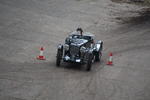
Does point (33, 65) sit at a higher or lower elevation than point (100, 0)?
lower

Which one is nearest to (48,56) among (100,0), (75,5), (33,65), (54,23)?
(33,65)

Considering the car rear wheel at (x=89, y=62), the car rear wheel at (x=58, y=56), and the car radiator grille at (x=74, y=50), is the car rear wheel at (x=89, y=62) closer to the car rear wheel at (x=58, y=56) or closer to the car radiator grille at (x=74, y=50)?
the car radiator grille at (x=74, y=50)

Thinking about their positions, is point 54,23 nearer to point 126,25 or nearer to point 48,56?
point 126,25

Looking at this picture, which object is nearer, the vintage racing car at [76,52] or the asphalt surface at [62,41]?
the asphalt surface at [62,41]

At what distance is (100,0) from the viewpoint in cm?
5081

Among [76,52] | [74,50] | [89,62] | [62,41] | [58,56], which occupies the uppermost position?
[62,41]

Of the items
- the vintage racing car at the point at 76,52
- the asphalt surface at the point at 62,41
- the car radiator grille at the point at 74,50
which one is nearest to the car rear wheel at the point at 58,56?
the vintage racing car at the point at 76,52

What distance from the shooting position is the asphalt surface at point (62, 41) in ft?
65.4

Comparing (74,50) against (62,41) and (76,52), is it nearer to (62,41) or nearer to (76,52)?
(76,52)

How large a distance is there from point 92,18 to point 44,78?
2056cm

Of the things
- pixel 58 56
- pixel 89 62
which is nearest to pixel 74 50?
pixel 58 56

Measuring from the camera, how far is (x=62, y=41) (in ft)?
103

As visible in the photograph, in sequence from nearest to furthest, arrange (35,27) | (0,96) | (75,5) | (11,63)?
(0,96) < (11,63) < (35,27) < (75,5)

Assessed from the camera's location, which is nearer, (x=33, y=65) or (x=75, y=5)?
(x=33, y=65)
